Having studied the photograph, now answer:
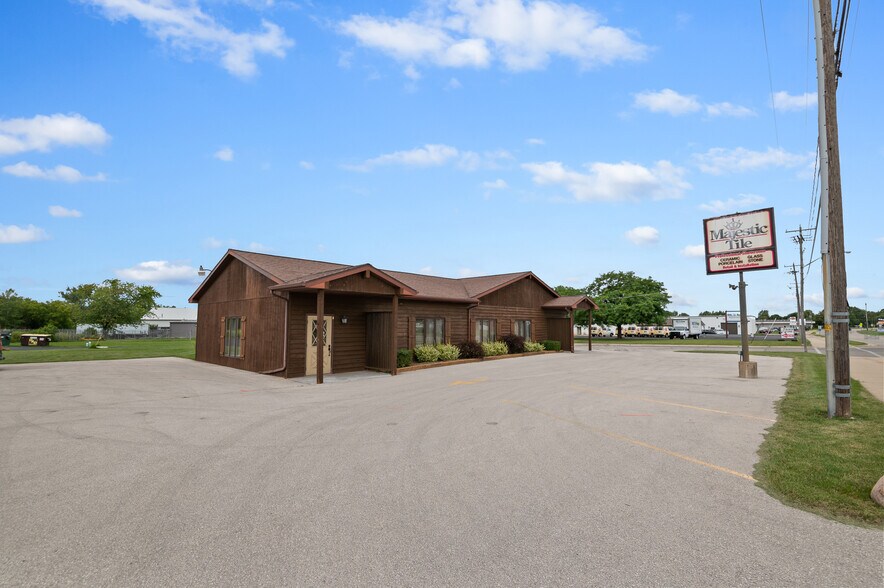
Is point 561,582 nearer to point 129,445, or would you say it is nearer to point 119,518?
point 119,518

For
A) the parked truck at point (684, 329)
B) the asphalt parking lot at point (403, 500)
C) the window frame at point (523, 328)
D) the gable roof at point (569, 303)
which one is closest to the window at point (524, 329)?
the window frame at point (523, 328)

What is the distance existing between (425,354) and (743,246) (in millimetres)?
13387

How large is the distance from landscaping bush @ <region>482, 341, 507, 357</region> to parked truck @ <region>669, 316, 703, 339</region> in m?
47.3

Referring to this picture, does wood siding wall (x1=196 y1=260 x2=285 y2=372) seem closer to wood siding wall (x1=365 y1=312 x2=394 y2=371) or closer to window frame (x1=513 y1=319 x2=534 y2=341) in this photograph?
wood siding wall (x1=365 y1=312 x2=394 y2=371)

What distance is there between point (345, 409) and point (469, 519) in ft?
22.7

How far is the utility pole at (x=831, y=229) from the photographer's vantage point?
386 inches

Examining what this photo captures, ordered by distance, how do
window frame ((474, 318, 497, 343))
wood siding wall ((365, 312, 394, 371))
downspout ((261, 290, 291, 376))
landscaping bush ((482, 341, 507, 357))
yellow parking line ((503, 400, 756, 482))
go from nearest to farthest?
yellow parking line ((503, 400, 756, 482)) → downspout ((261, 290, 291, 376)) → wood siding wall ((365, 312, 394, 371)) → landscaping bush ((482, 341, 507, 357)) → window frame ((474, 318, 497, 343))

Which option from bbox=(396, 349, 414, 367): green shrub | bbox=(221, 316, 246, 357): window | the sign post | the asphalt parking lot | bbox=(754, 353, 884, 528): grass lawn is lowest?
the asphalt parking lot

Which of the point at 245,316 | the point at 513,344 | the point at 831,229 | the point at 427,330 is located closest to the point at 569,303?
the point at 513,344

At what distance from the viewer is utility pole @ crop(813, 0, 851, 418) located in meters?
9.80

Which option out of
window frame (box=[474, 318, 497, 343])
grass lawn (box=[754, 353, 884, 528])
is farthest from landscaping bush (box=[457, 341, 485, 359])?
grass lawn (box=[754, 353, 884, 528])

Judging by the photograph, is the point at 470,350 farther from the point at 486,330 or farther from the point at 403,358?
the point at 403,358

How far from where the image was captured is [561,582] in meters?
3.58

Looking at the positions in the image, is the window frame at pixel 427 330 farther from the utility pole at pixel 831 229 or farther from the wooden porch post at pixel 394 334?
the utility pole at pixel 831 229
